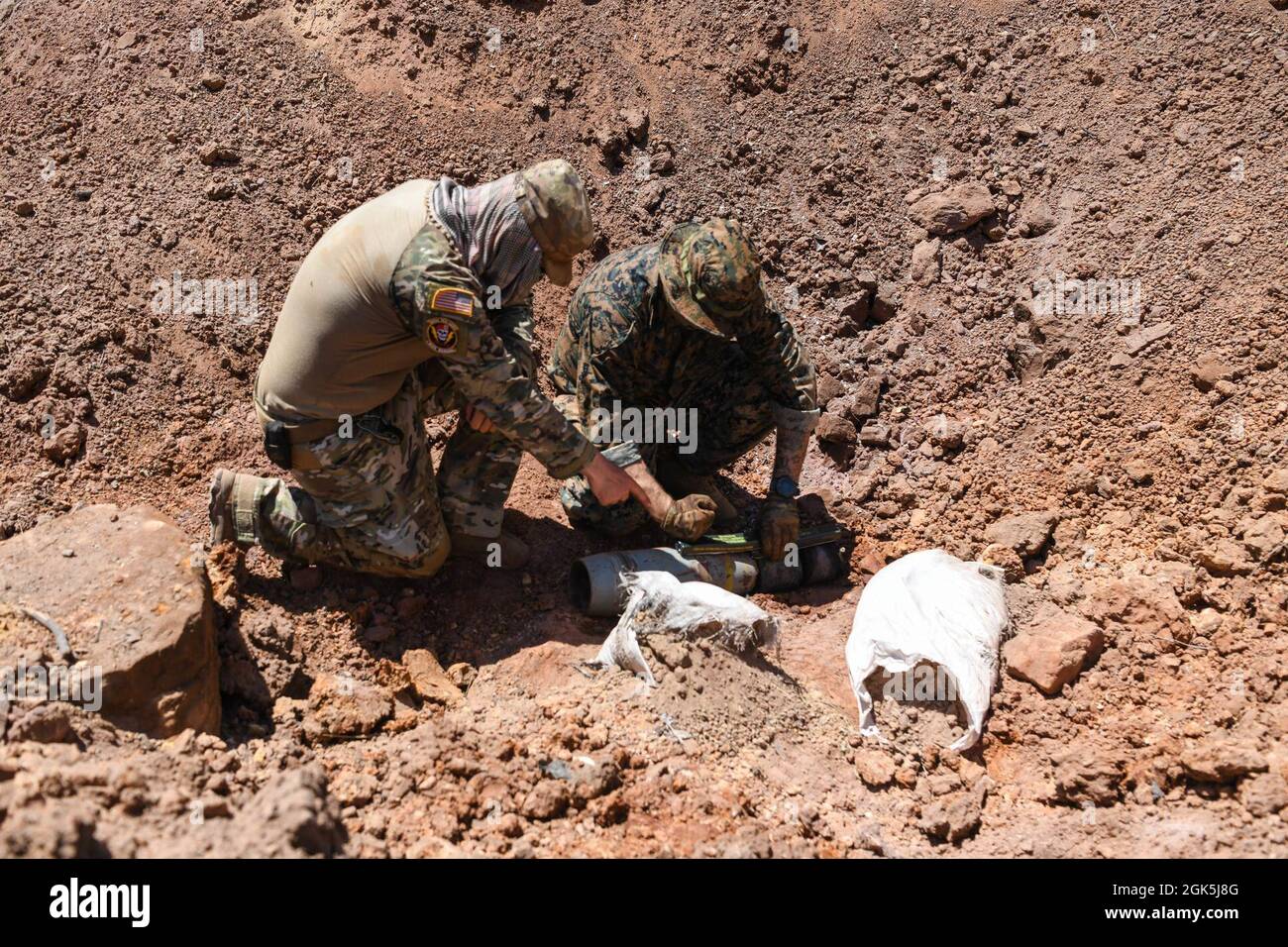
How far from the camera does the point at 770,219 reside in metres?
5.89

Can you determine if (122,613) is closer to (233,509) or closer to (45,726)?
(45,726)

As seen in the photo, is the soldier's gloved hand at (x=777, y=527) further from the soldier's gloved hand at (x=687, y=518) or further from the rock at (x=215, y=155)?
the rock at (x=215, y=155)

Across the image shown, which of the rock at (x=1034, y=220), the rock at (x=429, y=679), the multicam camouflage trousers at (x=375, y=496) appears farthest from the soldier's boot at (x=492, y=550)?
the rock at (x=1034, y=220)

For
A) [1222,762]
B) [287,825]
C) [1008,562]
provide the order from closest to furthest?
[287,825]
[1222,762]
[1008,562]

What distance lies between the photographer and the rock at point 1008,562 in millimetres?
4148

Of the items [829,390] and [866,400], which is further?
[829,390]

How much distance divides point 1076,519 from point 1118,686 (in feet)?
2.94

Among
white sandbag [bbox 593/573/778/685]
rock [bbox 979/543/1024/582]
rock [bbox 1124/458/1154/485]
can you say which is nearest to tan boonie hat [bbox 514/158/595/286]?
white sandbag [bbox 593/573/778/685]

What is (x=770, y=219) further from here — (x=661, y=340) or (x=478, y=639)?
(x=478, y=639)

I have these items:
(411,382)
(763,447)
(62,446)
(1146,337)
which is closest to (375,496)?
(411,382)

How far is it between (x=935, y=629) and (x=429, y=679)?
183 centimetres

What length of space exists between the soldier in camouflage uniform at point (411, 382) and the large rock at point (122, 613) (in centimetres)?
45

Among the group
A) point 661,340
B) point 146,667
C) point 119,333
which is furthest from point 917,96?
point 146,667

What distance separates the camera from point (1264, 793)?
2.92 metres
